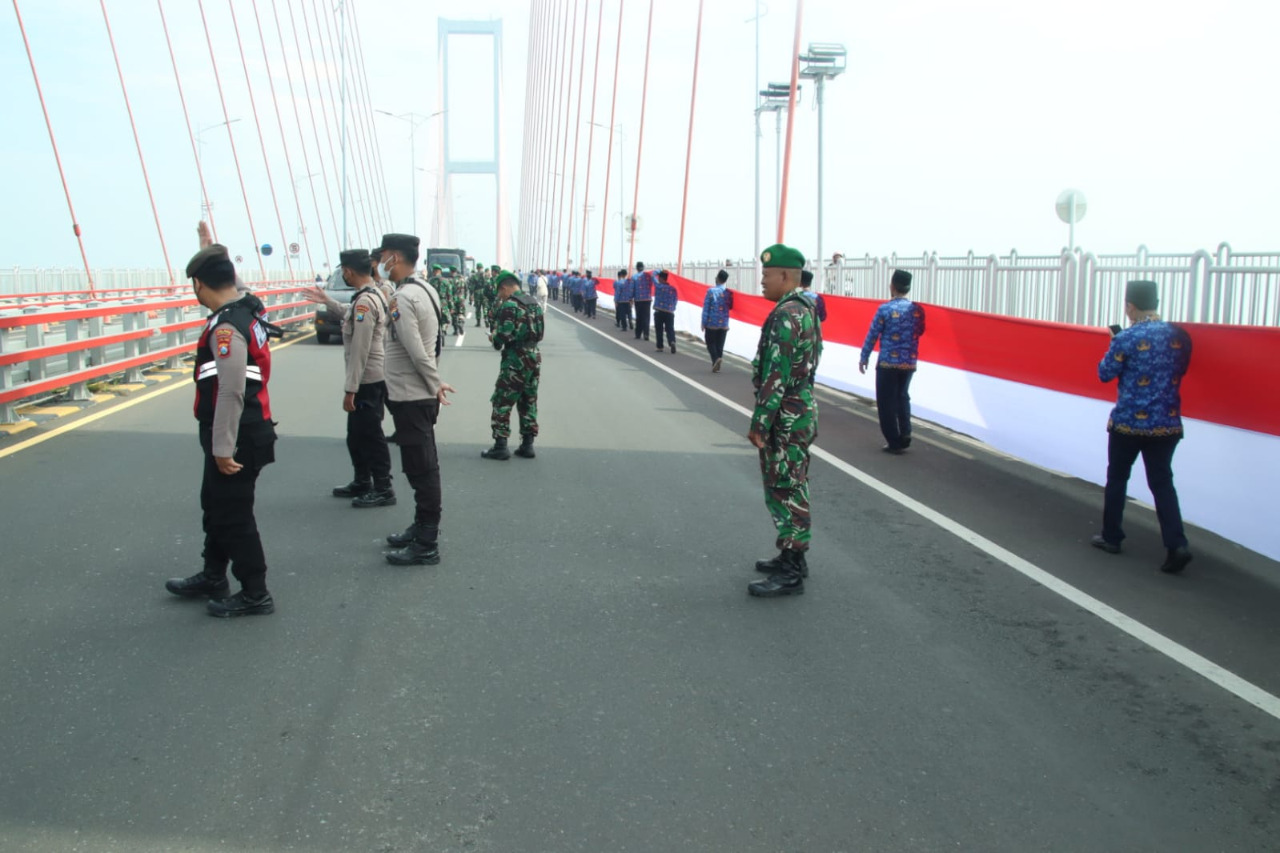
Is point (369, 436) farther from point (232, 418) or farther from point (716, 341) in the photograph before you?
point (716, 341)

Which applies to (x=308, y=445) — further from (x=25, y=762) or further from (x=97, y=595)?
(x=25, y=762)

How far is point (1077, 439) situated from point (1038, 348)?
108 centimetres

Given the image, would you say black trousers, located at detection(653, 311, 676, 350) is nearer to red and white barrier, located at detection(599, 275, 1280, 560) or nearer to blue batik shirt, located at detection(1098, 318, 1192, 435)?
red and white barrier, located at detection(599, 275, 1280, 560)

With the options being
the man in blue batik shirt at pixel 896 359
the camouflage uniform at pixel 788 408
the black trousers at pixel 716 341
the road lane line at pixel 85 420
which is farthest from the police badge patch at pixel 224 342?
the black trousers at pixel 716 341

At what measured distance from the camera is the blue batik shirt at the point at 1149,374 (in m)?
6.46

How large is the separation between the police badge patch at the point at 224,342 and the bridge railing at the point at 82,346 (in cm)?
598

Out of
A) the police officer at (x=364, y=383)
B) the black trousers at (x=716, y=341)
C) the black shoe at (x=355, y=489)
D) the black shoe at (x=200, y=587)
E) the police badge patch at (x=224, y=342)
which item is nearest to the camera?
the police badge patch at (x=224, y=342)

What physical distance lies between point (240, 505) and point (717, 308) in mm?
14612

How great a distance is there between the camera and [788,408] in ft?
18.7

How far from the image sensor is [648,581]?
5824 mm

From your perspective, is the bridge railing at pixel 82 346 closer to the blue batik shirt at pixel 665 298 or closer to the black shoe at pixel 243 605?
the black shoe at pixel 243 605

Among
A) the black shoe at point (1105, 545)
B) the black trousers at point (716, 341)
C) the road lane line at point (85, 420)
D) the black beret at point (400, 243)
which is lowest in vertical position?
the black trousers at point (716, 341)

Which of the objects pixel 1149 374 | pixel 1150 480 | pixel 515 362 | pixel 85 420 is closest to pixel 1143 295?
pixel 1149 374

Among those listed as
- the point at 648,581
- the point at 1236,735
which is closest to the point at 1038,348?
the point at 648,581
